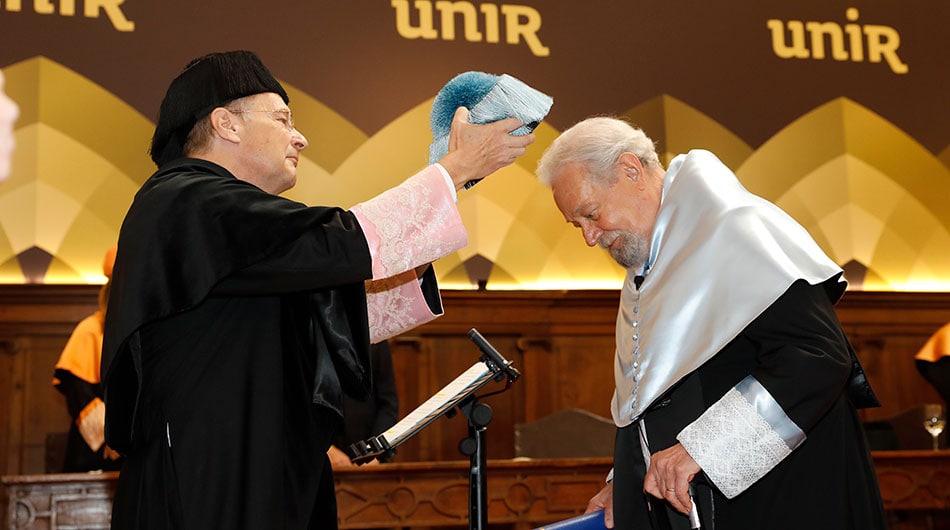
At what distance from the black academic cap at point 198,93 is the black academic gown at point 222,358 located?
0.32 meters

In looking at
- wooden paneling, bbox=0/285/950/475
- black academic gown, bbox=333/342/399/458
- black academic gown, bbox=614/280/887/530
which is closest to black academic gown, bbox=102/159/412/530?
black academic gown, bbox=614/280/887/530

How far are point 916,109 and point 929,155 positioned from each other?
0.42 m

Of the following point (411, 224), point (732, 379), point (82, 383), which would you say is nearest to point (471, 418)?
point (732, 379)

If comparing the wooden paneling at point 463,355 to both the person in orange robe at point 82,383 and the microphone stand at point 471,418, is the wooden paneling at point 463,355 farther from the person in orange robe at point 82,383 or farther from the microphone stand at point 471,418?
the microphone stand at point 471,418

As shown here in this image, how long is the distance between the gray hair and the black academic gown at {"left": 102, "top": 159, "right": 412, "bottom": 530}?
45.4 inches

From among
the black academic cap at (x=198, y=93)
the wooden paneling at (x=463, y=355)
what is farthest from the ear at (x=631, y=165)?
the wooden paneling at (x=463, y=355)

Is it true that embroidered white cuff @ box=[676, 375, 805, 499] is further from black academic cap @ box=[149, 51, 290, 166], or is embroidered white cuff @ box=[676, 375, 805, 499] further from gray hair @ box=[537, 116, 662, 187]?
black academic cap @ box=[149, 51, 290, 166]

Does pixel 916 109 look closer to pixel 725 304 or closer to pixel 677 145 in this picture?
pixel 677 145

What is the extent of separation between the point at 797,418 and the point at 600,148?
1.07 metres

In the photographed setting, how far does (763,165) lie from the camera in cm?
896

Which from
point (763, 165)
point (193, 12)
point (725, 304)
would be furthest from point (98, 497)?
point (763, 165)

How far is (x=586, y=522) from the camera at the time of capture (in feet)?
Answer: 9.45

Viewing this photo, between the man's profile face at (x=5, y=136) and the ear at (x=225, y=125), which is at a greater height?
the ear at (x=225, y=125)

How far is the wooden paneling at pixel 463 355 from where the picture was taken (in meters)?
7.33
